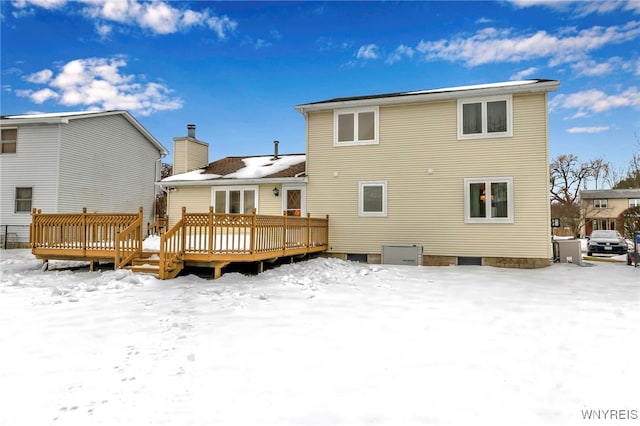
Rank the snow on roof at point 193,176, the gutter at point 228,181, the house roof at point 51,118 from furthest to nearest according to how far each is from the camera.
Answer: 1. the house roof at point 51,118
2. the snow on roof at point 193,176
3. the gutter at point 228,181

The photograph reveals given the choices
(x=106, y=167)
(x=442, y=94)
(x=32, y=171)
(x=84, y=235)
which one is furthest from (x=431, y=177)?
(x=32, y=171)

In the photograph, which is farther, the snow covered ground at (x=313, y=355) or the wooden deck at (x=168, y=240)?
the wooden deck at (x=168, y=240)

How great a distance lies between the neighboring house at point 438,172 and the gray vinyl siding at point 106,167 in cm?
1127

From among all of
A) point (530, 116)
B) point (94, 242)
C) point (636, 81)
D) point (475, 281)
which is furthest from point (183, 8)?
point (636, 81)

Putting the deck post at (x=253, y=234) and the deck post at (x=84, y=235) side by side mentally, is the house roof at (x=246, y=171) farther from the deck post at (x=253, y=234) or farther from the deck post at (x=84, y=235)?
the deck post at (x=84, y=235)

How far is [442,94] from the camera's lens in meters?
11.3

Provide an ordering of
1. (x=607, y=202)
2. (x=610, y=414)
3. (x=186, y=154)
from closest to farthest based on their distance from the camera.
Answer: (x=610, y=414), (x=186, y=154), (x=607, y=202)

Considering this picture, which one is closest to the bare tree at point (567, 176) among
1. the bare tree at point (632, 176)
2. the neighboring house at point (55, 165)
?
the bare tree at point (632, 176)

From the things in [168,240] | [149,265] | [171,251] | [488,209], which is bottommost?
[149,265]

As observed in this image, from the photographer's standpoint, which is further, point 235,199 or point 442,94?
point 235,199

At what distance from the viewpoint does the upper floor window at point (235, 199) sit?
13859 millimetres

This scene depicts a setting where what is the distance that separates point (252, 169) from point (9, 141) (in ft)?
37.3

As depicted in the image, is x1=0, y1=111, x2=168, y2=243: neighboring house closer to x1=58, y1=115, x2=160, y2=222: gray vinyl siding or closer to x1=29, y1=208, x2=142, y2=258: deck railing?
x1=58, y1=115, x2=160, y2=222: gray vinyl siding

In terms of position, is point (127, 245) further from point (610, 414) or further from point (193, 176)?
point (610, 414)
